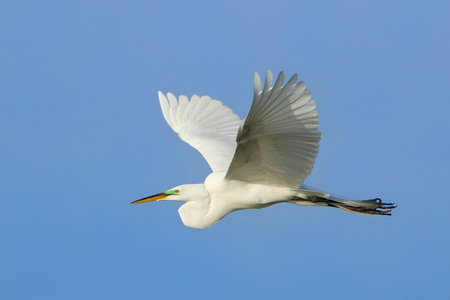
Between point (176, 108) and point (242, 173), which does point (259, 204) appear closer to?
point (242, 173)

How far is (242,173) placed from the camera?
23.4 ft

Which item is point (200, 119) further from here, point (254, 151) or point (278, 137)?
point (278, 137)

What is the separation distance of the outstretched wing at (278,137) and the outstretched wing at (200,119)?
1929 millimetres

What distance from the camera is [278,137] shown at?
6.49 m

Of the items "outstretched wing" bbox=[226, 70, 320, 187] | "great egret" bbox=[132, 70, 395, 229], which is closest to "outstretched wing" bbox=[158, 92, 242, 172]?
"great egret" bbox=[132, 70, 395, 229]

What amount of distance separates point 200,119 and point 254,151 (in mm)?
2670

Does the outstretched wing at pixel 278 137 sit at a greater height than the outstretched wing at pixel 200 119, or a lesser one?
lesser

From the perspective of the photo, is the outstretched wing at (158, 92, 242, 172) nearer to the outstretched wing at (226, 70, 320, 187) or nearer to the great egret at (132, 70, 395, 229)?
the great egret at (132, 70, 395, 229)

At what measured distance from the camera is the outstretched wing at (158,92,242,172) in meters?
9.11

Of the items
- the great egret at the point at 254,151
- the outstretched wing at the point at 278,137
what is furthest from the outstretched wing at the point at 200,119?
the outstretched wing at the point at 278,137

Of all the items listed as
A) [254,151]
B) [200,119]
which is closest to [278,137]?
[254,151]

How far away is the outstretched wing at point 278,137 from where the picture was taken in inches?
238

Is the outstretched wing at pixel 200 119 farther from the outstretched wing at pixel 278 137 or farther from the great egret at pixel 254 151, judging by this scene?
the outstretched wing at pixel 278 137

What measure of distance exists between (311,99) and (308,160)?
2.51ft
